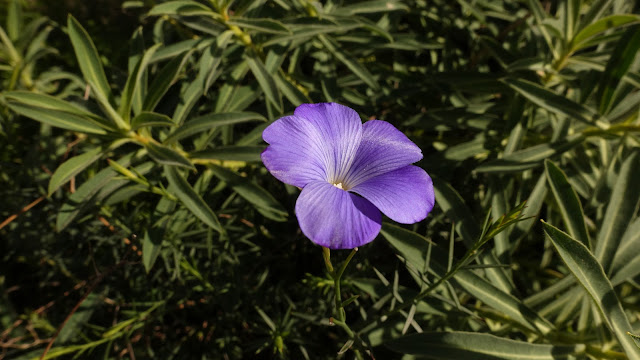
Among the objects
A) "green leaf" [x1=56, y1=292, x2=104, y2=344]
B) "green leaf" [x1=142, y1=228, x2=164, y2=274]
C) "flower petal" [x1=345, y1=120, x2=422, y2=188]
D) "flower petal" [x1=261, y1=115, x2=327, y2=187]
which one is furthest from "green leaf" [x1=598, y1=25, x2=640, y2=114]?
"green leaf" [x1=56, y1=292, x2=104, y2=344]

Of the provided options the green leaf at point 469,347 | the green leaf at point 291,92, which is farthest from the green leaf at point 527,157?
the green leaf at point 291,92

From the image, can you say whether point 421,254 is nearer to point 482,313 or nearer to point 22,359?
point 482,313

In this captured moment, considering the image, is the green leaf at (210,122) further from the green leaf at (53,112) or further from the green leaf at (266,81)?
the green leaf at (53,112)

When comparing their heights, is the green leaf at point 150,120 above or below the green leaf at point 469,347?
above

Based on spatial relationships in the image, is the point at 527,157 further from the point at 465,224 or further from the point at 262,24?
the point at 262,24

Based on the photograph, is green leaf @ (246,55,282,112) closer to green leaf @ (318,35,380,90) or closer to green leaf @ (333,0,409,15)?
green leaf @ (318,35,380,90)
